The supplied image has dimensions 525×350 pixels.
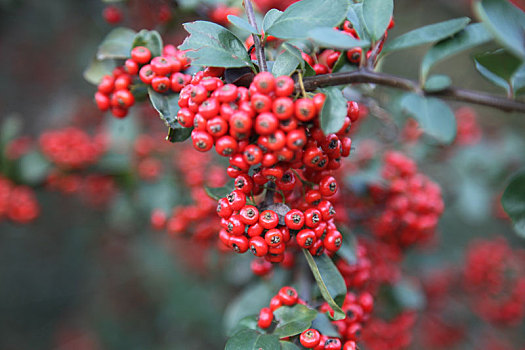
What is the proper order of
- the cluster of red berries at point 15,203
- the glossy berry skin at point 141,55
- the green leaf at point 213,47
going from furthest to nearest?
the cluster of red berries at point 15,203 → the glossy berry skin at point 141,55 → the green leaf at point 213,47

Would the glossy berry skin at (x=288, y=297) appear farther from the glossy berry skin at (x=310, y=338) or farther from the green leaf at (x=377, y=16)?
the green leaf at (x=377, y=16)

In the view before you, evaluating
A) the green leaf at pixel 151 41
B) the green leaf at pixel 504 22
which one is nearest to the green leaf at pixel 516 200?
the green leaf at pixel 504 22

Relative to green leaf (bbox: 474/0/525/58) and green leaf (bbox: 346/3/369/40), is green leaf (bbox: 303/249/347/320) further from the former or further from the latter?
green leaf (bbox: 474/0/525/58)

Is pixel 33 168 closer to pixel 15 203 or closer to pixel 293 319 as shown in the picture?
pixel 15 203

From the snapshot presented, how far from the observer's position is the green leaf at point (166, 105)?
150 cm

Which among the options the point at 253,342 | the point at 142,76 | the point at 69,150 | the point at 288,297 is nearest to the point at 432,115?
the point at 288,297

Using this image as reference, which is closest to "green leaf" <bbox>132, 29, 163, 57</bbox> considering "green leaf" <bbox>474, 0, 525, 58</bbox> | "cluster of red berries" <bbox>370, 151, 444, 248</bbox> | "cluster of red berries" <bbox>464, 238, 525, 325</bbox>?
"green leaf" <bbox>474, 0, 525, 58</bbox>

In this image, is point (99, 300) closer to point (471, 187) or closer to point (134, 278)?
point (134, 278)

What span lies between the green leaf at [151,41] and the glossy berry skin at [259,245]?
3.01 ft

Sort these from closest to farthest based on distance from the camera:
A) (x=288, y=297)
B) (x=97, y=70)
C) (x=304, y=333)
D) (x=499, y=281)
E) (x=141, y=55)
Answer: (x=304, y=333), (x=288, y=297), (x=141, y=55), (x=97, y=70), (x=499, y=281)

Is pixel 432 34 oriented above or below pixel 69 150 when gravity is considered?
above

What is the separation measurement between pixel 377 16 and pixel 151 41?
0.96m

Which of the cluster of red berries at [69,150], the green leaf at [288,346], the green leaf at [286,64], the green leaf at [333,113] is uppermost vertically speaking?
the green leaf at [286,64]

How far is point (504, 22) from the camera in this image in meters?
1.10
